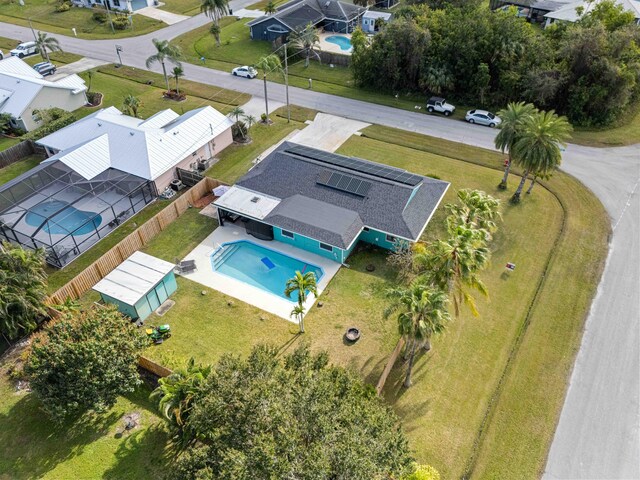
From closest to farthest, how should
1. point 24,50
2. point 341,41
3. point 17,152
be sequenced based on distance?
point 17,152 → point 24,50 → point 341,41

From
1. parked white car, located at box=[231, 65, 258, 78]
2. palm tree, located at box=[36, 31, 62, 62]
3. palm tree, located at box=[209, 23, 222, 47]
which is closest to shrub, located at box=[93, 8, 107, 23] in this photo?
palm tree, located at box=[36, 31, 62, 62]

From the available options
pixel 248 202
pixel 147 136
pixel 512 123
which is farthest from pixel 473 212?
pixel 147 136

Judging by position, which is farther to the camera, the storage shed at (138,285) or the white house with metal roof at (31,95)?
the white house with metal roof at (31,95)

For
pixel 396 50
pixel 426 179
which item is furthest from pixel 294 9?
pixel 426 179

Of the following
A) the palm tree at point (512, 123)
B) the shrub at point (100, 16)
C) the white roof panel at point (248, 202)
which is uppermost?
the palm tree at point (512, 123)

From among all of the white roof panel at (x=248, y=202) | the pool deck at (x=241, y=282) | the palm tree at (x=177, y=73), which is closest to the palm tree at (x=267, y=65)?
the palm tree at (x=177, y=73)

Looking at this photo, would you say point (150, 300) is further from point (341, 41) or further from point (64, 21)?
point (64, 21)

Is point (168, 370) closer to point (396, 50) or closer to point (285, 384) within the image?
point (285, 384)

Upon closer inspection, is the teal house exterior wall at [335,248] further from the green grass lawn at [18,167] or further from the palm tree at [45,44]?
the palm tree at [45,44]
